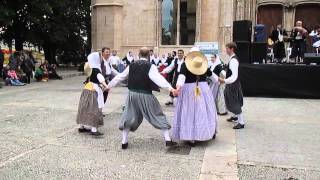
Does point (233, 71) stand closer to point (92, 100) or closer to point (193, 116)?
point (193, 116)

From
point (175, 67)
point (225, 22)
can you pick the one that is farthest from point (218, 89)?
point (225, 22)

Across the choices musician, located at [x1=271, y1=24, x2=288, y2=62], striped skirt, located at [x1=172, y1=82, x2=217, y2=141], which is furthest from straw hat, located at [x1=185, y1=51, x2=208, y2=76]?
musician, located at [x1=271, y1=24, x2=288, y2=62]

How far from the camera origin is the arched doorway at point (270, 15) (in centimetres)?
2384

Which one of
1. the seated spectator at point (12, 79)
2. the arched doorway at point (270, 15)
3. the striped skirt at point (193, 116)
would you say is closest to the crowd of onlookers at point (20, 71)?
the seated spectator at point (12, 79)

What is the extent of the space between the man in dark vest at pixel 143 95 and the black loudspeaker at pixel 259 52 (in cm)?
932

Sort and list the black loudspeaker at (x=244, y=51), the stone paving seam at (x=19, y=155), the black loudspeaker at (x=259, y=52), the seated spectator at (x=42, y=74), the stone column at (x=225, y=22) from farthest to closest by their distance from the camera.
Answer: the stone column at (x=225, y=22) < the seated spectator at (x=42, y=74) < the black loudspeaker at (x=259, y=52) < the black loudspeaker at (x=244, y=51) < the stone paving seam at (x=19, y=155)

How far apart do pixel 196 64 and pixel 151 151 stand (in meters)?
1.64

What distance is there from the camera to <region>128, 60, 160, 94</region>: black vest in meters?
6.82

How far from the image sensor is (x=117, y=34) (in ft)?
81.0

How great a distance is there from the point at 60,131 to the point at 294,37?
1112cm

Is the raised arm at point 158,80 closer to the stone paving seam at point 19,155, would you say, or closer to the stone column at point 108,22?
the stone paving seam at point 19,155

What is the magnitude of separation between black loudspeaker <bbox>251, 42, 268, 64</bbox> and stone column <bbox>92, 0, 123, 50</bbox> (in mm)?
10941

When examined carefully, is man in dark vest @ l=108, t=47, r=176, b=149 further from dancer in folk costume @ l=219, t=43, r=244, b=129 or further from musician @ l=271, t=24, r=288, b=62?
musician @ l=271, t=24, r=288, b=62

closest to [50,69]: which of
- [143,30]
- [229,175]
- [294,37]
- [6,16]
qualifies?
[6,16]
